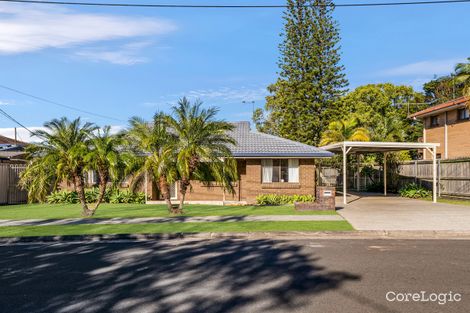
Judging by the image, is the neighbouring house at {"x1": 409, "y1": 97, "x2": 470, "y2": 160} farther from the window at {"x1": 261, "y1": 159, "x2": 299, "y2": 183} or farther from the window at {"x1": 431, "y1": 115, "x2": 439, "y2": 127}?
the window at {"x1": 261, "y1": 159, "x2": 299, "y2": 183}

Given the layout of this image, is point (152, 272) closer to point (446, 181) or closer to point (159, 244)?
point (159, 244)

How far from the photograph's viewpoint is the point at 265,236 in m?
12.2

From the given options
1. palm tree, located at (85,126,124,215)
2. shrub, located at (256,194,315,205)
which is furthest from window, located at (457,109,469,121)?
palm tree, located at (85,126,124,215)

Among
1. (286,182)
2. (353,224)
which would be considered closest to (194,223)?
(353,224)

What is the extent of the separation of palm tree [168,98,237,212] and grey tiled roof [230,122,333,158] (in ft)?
20.1

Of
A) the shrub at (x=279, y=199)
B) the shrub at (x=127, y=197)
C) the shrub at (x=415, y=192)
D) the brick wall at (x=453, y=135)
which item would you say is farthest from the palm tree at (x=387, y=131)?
the shrub at (x=127, y=197)

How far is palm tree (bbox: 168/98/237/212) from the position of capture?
16547 mm

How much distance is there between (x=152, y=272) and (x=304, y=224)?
6982 mm

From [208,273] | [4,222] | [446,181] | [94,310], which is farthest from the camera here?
[446,181]

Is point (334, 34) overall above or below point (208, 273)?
above

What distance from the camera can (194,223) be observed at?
14.5 metres

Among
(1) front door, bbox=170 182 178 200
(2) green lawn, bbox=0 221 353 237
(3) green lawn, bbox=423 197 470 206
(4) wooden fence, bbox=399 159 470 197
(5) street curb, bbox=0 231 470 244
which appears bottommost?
(5) street curb, bbox=0 231 470 244

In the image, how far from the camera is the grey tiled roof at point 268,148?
23406 millimetres

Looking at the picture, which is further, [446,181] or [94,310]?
[446,181]
